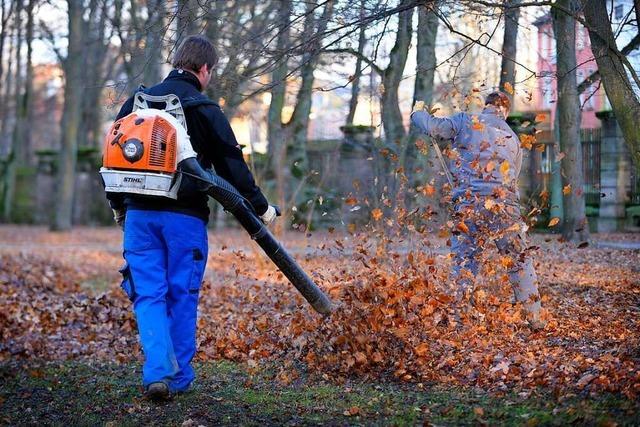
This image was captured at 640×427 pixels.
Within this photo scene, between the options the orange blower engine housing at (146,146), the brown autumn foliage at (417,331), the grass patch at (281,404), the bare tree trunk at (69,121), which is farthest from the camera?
the bare tree trunk at (69,121)

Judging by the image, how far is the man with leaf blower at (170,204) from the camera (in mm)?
5414

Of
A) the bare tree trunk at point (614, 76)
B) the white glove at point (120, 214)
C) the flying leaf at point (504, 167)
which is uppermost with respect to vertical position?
the bare tree trunk at point (614, 76)

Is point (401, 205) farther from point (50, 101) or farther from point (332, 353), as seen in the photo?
point (50, 101)

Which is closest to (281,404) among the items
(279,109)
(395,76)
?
(395,76)

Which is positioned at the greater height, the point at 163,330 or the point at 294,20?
the point at 294,20

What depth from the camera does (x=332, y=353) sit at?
6.35m

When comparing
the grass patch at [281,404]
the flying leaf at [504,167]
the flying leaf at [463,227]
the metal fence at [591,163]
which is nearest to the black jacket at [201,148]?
the grass patch at [281,404]

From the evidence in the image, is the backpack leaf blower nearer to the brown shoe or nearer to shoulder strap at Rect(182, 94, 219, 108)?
shoulder strap at Rect(182, 94, 219, 108)

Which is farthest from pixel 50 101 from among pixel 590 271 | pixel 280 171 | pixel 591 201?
pixel 590 271

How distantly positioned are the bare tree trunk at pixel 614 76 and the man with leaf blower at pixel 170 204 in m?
2.77

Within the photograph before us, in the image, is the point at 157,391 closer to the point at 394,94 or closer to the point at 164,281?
the point at 164,281

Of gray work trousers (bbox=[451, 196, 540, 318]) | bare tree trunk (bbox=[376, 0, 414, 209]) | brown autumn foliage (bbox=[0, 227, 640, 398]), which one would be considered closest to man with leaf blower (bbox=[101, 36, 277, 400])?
brown autumn foliage (bbox=[0, 227, 640, 398])

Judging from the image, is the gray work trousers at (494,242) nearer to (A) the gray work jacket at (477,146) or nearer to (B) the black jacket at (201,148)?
(A) the gray work jacket at (477,146)

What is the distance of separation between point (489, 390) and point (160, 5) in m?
4.59
